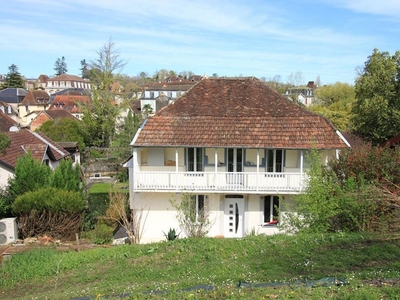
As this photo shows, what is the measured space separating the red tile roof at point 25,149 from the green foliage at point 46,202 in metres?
4.31

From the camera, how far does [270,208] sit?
57.8 ft

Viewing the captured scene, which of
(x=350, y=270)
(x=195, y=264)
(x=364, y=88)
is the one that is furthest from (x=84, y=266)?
(x=364, y=88)

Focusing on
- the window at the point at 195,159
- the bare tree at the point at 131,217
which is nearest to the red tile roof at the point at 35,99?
the bare tree at the point at 131,217

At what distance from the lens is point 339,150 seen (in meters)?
16.3

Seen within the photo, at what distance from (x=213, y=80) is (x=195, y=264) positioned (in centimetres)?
1236

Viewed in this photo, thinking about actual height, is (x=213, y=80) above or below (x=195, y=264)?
above

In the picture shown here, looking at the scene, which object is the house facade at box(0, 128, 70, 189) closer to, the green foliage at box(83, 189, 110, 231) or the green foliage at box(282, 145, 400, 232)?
the green foliage at box(83, 189, 110, 231)

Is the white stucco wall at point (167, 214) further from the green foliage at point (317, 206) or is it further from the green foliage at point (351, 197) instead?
the green foliage at point (317, 206)

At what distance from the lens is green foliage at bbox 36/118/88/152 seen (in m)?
38.0

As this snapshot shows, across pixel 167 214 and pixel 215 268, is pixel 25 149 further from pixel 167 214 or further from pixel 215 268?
pixel 215 268

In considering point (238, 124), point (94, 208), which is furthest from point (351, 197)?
point (94, 208)

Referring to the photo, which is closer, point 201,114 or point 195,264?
point 195,264

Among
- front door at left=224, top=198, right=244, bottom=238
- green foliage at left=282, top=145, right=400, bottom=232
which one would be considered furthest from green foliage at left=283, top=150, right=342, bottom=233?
front door at left=224, top=198, right=244, bottom=238

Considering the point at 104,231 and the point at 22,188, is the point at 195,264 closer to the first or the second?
the point at 104,231
